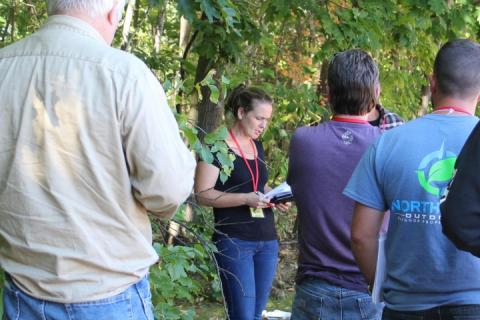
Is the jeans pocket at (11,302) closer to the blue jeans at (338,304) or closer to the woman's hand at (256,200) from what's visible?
the blue jeans at (338,304)

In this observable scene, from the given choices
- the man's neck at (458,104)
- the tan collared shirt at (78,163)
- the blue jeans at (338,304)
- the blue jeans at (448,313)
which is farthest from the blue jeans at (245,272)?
the tan collared shirt at (78,163)

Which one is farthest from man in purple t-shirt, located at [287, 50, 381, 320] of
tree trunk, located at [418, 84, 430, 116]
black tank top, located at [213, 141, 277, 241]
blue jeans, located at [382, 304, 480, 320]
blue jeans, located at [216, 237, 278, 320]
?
tree trunk, located at [418, 84, 430, 116]

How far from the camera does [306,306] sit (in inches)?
132

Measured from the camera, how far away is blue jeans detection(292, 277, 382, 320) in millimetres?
3252

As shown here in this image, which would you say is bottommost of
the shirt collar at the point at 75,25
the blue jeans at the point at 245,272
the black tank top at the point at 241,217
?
the blue jeans at the point at 245,272

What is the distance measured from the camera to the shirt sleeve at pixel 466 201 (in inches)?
79.8

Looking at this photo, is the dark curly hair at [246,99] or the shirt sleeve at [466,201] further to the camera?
the dark curly hair at [246,99]

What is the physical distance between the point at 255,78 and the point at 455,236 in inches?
333

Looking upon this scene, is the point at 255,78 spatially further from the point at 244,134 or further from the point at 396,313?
the point at 396,313

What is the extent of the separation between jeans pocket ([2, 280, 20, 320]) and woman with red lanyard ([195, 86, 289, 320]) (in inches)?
85.7

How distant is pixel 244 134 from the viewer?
5.01 metres

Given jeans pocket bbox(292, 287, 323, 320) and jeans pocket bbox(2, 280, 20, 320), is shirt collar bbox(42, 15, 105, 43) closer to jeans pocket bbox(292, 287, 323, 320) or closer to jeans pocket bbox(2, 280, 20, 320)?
jeans pocket bbox(2, 280, 20, 320)

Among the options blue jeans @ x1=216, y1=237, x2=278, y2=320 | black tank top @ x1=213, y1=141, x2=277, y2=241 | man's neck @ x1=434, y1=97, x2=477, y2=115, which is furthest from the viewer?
black tank top @ x1=213, y1=141, x2=277, y2=241

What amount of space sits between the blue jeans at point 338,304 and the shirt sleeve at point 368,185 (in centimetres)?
61
